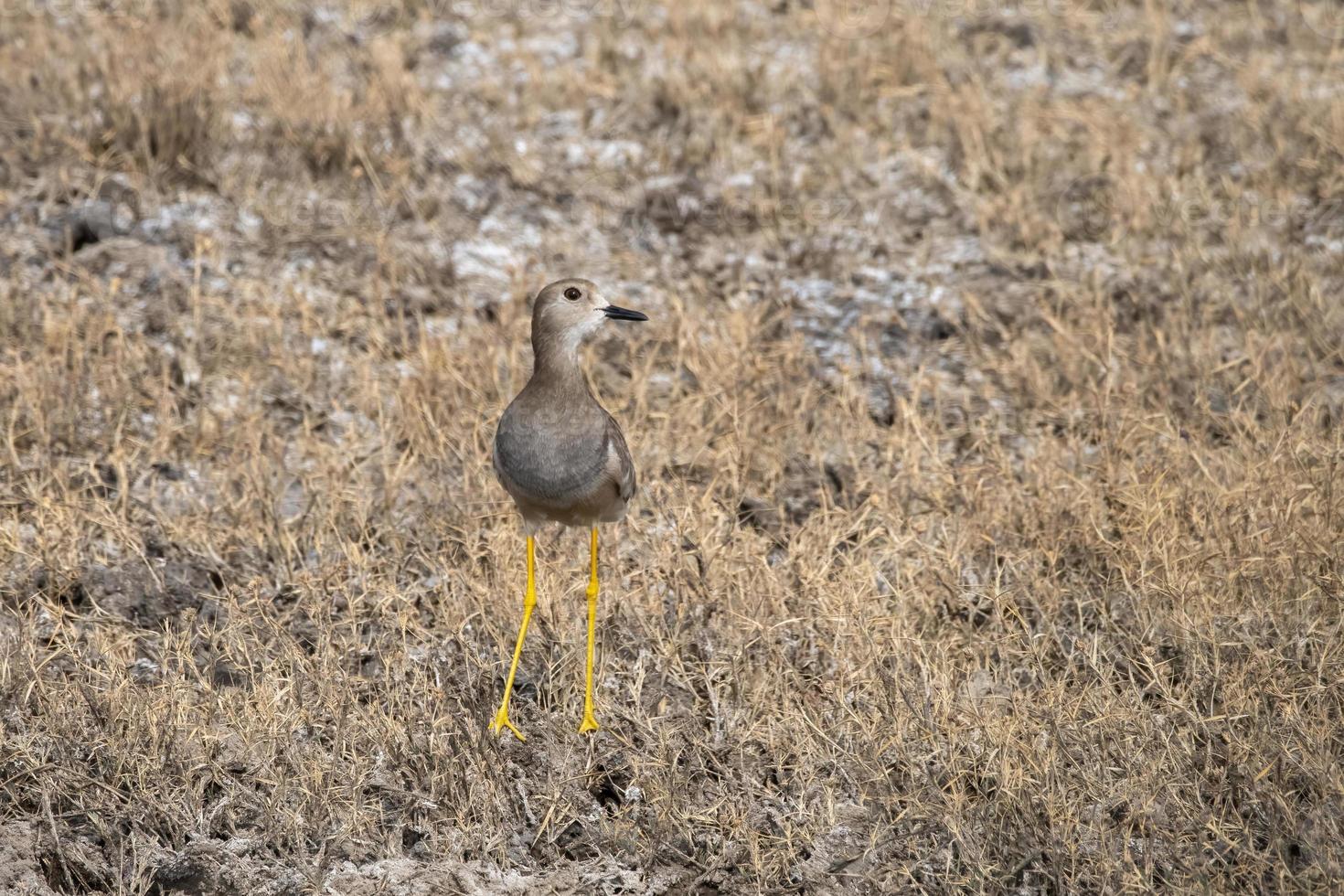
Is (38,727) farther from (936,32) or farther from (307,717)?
(936,32)

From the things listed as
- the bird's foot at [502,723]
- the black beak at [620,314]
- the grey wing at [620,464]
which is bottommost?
the bird's foot at [502,723]

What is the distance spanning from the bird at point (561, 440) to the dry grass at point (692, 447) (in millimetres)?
554

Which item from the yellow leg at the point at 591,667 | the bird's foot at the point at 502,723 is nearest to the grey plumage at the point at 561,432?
the yellow leg at the point at 591,667

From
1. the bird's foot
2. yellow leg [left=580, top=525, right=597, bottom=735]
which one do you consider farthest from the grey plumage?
the bird's foot

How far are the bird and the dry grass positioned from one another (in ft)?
1.82

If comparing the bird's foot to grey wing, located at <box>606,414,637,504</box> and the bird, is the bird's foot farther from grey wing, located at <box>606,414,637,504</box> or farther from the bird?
grey wing, located at <box>606,414,637,504</box>

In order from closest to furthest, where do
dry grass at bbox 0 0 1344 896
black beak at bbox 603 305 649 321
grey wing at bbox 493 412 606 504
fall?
dry grass at bbox 0 0 1344 896 < grey wing at bbox 493 412 606 504 < black beak at bbox 603 305 649 321

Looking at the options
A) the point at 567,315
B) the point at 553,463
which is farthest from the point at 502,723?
the point at 567,315

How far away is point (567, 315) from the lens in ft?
15.4

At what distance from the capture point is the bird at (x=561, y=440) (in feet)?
15.1

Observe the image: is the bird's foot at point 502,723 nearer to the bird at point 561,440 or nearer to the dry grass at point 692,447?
the bird at point 561,440

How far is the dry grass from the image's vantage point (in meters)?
4.27

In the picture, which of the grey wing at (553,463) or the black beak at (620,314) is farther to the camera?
the black beak at (620,314)

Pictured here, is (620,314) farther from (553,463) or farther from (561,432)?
(553,463)
